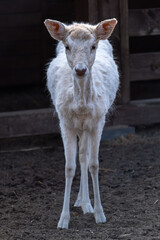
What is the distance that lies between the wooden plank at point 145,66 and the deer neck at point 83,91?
11.7ft

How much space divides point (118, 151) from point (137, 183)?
1528mm

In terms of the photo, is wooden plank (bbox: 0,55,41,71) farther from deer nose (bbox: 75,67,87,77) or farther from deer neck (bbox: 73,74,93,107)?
deer nose (bbox: 75,67,87,77)

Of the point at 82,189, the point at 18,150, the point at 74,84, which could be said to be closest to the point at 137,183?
the point at 82,189

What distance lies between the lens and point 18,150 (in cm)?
834

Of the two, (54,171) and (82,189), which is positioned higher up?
(82,189)

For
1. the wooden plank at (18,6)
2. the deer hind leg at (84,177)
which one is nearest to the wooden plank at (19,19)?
the wooden plank at (18,6)

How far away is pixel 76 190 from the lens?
Answer: 6.52 meters

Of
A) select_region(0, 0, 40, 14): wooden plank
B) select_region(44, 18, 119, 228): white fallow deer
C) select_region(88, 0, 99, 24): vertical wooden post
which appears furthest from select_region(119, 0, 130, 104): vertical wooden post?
select_region(0, 0, 40, 14): wooden plank

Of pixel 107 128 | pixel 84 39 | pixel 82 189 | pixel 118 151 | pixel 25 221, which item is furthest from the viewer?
pixel 107 128

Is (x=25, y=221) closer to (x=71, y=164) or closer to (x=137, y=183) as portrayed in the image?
(x=71, y=164)

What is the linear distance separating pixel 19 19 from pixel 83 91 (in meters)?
7.23

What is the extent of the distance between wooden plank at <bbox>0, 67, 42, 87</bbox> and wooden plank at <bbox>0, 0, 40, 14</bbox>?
1418mm

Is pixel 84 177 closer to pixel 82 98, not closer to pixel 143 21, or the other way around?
pixel 82 98

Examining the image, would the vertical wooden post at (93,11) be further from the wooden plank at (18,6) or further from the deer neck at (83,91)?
the wooden plank at (18,6)
